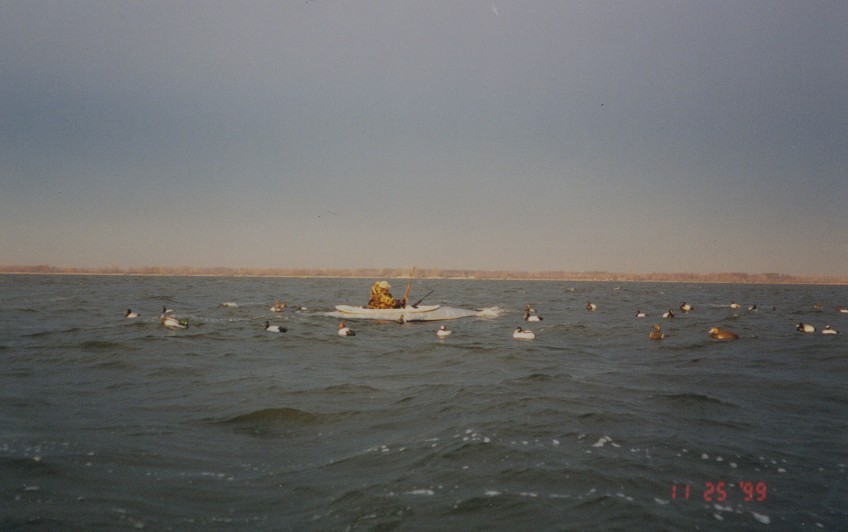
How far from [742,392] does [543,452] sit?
8807mm

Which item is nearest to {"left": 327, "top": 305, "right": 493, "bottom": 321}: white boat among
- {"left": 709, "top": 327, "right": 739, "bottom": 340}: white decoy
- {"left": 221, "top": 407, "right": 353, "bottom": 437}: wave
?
{"left": 709, "top": 327, "right": 739, "bottom": 340}: white decoy

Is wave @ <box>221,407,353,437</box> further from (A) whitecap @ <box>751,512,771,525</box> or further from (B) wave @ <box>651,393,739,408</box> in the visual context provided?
(B) wave @ <box>651,393,739,408</box>

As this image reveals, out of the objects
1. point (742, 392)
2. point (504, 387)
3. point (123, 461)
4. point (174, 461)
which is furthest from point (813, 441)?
point (123, 461)

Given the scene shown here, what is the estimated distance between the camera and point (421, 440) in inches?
438

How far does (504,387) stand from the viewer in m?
16.3

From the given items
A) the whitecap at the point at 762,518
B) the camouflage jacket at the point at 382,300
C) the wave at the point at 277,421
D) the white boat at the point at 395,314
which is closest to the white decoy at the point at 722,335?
the white boat at the point at 395,314

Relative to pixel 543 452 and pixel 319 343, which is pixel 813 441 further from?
pixel 319 343
